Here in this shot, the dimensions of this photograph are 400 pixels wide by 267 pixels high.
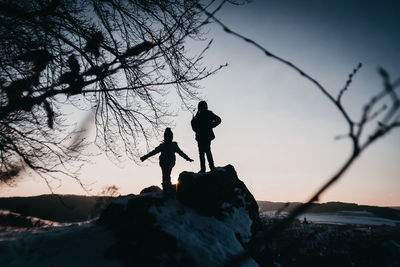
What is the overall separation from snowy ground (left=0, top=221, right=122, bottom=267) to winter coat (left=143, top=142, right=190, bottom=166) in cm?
215

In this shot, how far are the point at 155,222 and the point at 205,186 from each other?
4.77ft

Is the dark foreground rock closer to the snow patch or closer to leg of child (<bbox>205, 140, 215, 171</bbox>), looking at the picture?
the snow patch

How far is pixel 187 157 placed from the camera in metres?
5.88

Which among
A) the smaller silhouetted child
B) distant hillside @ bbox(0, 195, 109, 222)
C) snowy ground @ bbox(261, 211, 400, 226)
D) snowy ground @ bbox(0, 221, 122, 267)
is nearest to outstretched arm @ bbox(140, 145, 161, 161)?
the smaller silhouetted child

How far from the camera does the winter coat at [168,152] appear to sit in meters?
5.88

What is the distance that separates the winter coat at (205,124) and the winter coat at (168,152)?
0.82 metres

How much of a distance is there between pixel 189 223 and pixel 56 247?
2.54 m

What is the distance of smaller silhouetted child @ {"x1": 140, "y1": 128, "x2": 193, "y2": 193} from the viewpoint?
5879 mm

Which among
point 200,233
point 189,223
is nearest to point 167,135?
point 189,223

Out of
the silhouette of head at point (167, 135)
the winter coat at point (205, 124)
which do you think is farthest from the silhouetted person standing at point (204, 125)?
the silhouette of head at point (167, 135)

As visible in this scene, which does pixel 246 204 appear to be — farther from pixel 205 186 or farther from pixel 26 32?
pixel 26 32

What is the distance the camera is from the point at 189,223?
181 inches

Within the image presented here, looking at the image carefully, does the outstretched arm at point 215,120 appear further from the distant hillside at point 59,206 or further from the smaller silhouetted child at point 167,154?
the distant hillside at point 59,206

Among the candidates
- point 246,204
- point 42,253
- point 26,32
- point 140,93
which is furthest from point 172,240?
point 26,32
